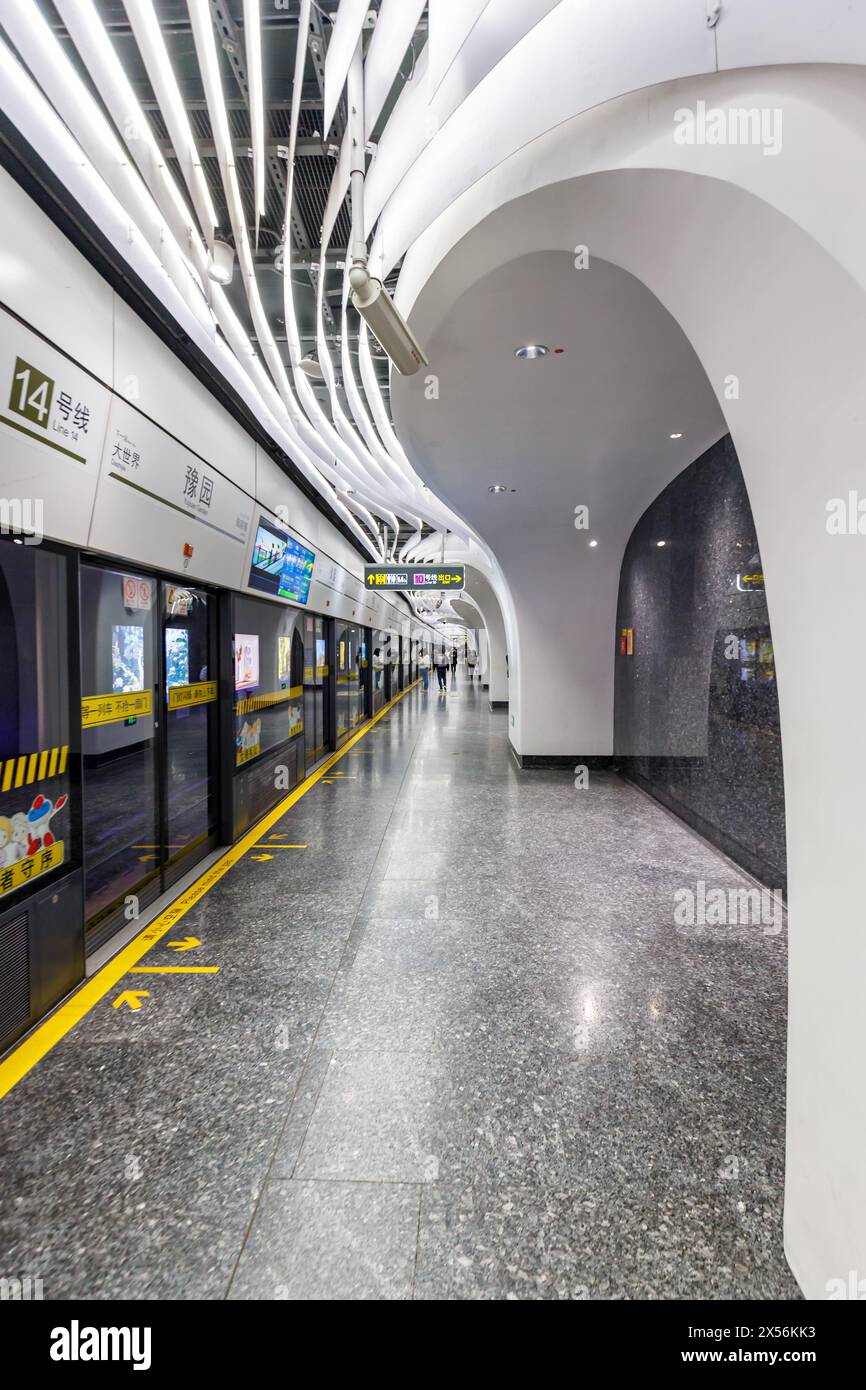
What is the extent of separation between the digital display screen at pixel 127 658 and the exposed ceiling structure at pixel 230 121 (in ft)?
6.26

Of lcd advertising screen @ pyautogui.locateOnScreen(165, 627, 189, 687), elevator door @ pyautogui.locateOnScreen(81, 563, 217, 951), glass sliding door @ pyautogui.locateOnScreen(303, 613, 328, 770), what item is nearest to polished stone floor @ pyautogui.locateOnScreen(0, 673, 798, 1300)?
elevator door @ pyautogui.locateOnScreen(81, 563, 217, 951)

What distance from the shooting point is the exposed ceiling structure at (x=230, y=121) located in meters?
1.85

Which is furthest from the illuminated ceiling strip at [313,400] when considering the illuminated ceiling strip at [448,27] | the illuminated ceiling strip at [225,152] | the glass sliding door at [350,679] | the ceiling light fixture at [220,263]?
the glass sliding door at [350,679]

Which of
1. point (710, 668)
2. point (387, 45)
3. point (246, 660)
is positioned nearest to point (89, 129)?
point (387, 45)

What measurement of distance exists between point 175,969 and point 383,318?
3.28m

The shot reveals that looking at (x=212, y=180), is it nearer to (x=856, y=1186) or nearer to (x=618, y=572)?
(x=856, y=1186)

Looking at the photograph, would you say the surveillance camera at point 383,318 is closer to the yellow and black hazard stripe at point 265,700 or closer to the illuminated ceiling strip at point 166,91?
the illuminated ceiling strip at point 166,91

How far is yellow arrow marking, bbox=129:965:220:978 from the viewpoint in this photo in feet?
10.4

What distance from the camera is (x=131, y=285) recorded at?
305 cm

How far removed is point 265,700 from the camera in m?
6.39

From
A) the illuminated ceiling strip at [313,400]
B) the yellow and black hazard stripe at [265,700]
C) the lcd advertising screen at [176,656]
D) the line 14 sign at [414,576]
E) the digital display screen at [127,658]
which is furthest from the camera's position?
the line 14 sign at [414,576]

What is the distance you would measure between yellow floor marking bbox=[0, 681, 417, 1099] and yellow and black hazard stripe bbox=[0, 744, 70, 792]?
3.69ft

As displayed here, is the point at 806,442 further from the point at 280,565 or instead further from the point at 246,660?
the point at 280,565

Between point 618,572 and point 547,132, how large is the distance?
21.8ft
